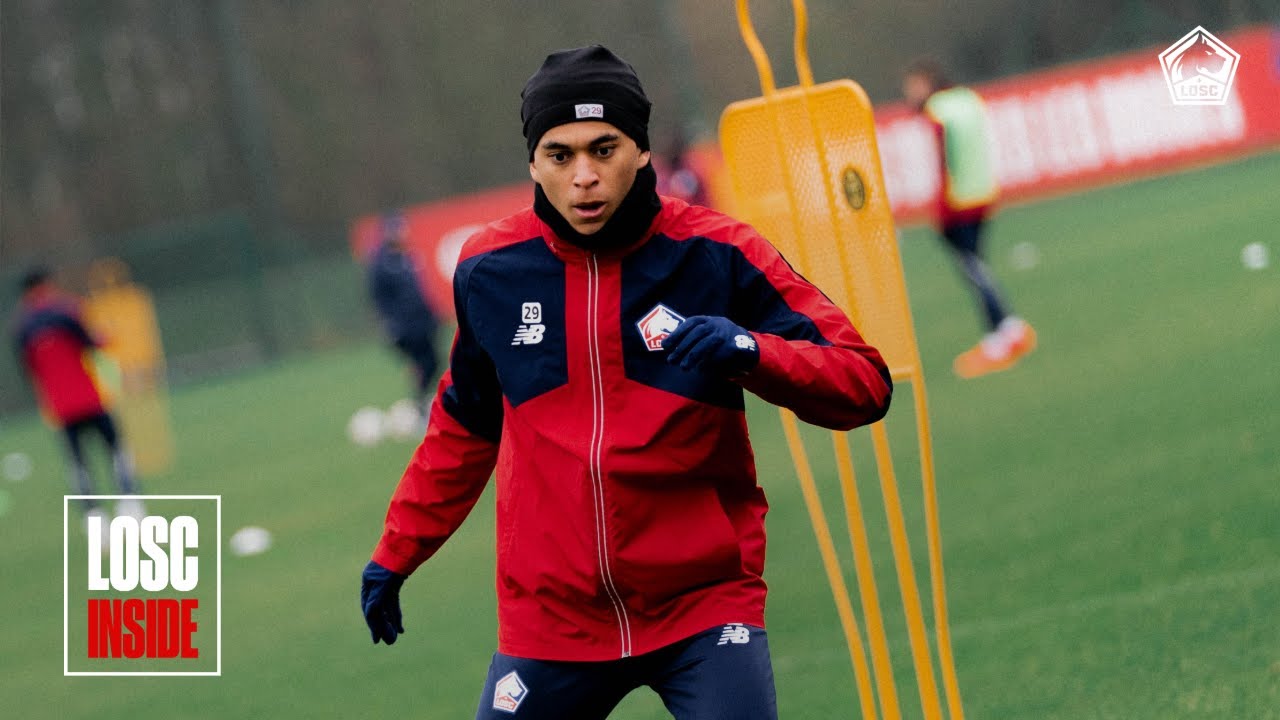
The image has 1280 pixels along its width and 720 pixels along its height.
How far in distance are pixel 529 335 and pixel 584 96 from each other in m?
0.52

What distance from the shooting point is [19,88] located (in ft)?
124

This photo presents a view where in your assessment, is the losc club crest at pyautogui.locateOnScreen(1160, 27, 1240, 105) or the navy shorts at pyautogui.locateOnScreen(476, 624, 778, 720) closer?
the navy shorts at pyautogui.locateOnScreen(476, 624, 778, 720)

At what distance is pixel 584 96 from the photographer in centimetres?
365

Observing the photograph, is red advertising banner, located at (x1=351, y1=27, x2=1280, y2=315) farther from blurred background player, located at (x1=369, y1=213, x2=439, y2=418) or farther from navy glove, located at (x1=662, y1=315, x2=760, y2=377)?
navy glove, located at (x1=662, y1=315, x2=760, y2=377)

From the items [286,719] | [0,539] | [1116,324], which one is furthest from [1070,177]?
[286,719]

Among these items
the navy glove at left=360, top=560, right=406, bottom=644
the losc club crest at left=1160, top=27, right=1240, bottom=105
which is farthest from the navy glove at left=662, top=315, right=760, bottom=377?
the losc club crest at left=1160, top=27, right=1240, bottom=105

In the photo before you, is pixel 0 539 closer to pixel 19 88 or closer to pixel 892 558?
pixel 892 558

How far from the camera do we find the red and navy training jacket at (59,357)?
13297mm

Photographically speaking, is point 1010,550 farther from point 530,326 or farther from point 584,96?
point 584,96

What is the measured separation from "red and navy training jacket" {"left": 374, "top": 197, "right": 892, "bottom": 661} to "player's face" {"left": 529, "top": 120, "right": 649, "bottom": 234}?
0.40ft

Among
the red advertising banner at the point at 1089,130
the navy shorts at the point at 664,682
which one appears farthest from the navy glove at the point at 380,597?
the red advertising banner at the point at 1089,130

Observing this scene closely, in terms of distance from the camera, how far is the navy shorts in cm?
364

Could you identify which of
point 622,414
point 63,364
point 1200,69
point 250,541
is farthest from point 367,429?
point 1200,69

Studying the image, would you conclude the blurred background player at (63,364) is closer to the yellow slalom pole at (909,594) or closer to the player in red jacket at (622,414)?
the yellow slalom pole at (909,594)
